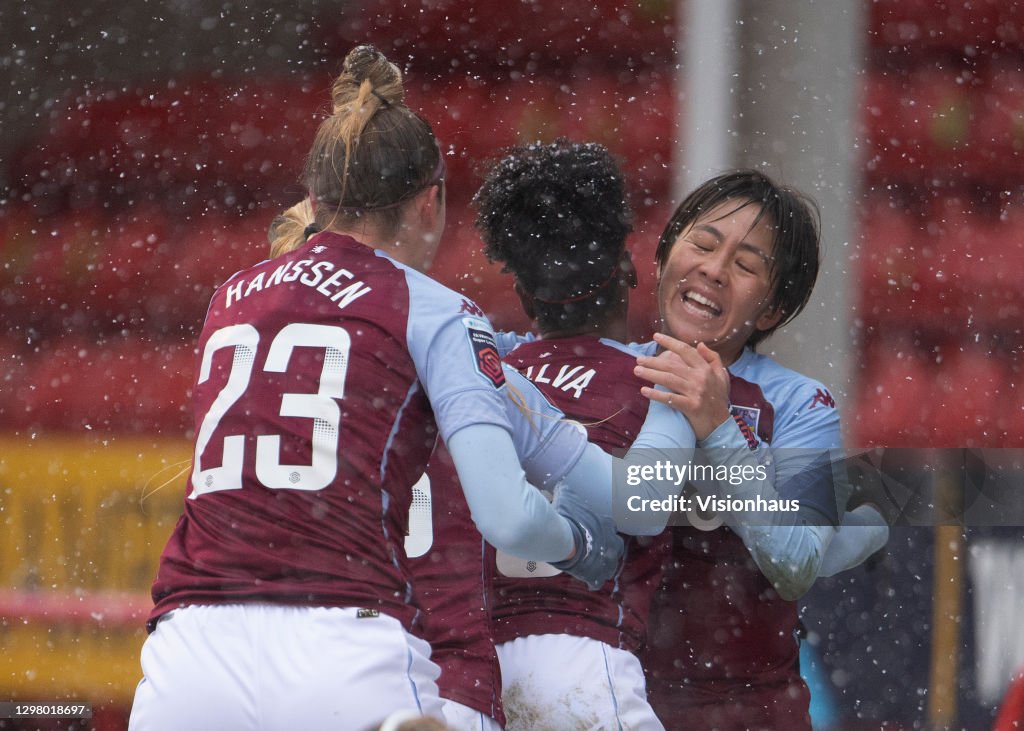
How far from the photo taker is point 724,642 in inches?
41.1

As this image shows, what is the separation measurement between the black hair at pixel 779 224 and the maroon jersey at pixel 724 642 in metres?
0.10

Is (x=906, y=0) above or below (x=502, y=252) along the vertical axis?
above

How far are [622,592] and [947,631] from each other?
78cm

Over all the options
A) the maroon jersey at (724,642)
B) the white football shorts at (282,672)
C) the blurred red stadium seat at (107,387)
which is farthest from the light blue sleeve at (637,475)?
the blurred red stadium seat at (107,387)

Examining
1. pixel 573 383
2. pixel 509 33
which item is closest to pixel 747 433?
pixel 573 383

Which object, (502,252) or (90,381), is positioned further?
(90,381)

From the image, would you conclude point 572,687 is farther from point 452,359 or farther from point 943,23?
point 943,23

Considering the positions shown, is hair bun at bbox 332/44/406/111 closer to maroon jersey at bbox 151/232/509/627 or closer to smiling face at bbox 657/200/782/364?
maroon jersey at bbox 151/232/509/627

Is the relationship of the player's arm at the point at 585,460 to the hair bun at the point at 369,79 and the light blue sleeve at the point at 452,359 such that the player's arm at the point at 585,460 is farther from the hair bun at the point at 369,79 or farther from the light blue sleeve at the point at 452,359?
the hair bun at the point at 369,79

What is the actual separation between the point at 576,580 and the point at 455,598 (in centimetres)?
14

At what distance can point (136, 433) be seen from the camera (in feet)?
6.84

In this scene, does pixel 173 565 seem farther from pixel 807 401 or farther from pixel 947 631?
pixel 947 631

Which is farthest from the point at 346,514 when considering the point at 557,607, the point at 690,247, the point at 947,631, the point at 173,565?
the point at 947,631

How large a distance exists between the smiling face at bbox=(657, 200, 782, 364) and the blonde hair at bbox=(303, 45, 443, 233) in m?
0.32
